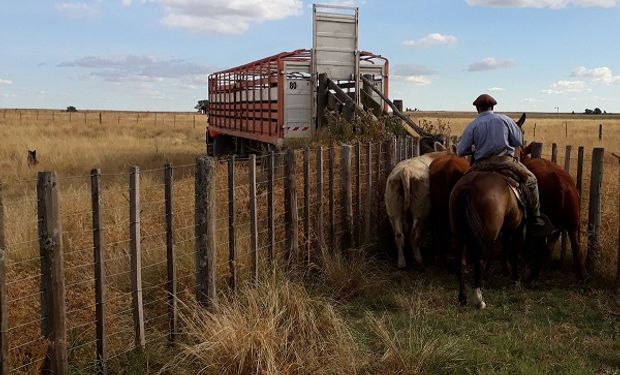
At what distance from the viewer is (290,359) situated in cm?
461

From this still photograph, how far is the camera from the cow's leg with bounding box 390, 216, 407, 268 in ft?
27.0

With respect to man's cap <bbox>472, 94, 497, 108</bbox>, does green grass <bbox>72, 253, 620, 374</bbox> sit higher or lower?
lower

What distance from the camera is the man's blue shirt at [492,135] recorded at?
7.03 meters

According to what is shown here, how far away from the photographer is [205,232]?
5469mm

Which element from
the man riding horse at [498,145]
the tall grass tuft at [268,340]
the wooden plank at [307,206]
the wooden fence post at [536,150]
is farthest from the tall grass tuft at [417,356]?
the wooden fence post at [536,150]

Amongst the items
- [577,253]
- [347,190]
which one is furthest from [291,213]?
[577,253]

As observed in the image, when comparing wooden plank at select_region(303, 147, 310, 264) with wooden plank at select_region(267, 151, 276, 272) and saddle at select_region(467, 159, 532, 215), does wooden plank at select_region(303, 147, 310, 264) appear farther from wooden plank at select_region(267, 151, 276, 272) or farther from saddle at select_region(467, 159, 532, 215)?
saddle at select_region(467, 159, 532, 215)

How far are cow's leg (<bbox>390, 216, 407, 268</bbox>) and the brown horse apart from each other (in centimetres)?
137

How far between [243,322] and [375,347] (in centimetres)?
119

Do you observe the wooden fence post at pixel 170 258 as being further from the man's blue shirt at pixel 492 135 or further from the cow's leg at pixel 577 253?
the cow's leg at pixel 577 253

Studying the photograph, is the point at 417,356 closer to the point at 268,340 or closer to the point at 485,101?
the point at 268,340

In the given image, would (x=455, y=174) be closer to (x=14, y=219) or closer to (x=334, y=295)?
(x=334, y=295)

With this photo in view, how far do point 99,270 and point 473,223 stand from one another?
12.4ft

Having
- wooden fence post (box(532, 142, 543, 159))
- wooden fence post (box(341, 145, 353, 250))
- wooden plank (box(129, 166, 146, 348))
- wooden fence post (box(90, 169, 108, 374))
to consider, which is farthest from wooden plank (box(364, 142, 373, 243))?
wooden fence post (box(90, 169, 108, 374))
